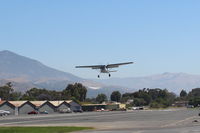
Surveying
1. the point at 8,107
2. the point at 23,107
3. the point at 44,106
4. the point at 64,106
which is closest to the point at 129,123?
the point at 8,107

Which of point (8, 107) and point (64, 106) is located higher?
point (64, 106)

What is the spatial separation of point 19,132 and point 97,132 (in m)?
10.0

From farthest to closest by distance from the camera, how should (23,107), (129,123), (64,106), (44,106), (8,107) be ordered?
(64,106), (44,106), (23,107), (8,107), (129,123)

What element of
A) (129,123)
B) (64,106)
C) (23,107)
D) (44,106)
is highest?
(64,106)

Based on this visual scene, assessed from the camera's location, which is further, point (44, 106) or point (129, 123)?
point (44, 106)

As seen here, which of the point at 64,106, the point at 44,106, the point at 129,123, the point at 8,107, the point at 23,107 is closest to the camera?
the point at 129,123

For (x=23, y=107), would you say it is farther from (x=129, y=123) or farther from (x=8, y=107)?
(x=129, y=123)

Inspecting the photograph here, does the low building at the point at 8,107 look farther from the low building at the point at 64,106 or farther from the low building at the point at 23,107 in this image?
the low building at the point at 64,106

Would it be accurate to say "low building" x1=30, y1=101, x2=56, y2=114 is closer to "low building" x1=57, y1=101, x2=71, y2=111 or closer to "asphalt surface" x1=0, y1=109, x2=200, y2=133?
"low building" x1=57, y1=101, x2=71, y2=111

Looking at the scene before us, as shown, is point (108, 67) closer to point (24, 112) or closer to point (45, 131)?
point (45, 131)

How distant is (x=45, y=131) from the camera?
54.2 m

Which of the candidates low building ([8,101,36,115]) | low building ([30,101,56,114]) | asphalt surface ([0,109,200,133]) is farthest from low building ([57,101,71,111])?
asphalt surface ([0,109,200,133])

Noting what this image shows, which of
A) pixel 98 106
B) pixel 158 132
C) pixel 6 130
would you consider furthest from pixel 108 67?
pixel 98 106

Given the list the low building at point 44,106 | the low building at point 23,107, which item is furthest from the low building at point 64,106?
the low building at point 23,107
